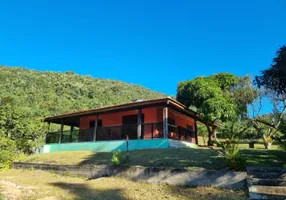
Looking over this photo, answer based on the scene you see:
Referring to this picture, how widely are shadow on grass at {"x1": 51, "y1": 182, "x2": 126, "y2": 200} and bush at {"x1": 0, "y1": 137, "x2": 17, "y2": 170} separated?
635 cm

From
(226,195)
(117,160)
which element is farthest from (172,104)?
(226,195)

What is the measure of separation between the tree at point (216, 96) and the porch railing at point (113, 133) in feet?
9.79

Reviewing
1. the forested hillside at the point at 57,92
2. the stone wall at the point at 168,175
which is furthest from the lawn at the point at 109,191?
the forested hillside at the point at 57,92

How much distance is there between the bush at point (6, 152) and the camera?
12.9 m

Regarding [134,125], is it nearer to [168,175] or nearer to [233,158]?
[168,175]

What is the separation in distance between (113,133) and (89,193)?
416 inches

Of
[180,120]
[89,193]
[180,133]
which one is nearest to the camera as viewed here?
→ [89,193]

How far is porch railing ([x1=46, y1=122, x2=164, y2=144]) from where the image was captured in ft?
54.1

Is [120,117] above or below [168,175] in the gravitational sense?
above

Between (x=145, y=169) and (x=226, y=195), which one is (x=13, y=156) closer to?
(x=145, y=169)

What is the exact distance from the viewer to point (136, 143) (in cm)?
1468

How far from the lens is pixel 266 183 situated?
6316mm

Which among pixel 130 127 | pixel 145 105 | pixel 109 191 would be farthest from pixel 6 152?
pixel 109 191

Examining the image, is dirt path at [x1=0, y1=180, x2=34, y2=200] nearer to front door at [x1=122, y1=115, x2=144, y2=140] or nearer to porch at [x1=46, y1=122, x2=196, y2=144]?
porch at [x1=46, y1=122, x2=196, y2=144]
